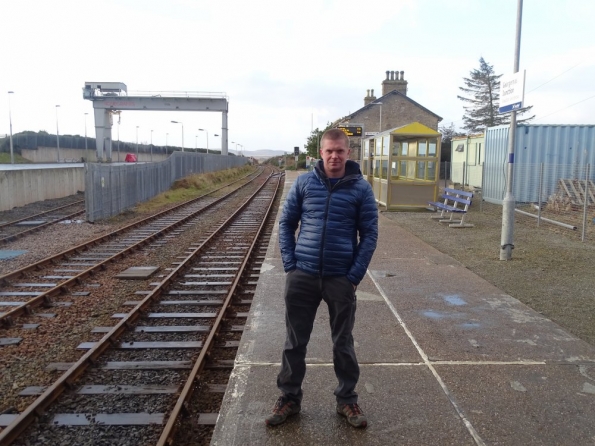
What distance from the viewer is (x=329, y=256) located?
3.42m

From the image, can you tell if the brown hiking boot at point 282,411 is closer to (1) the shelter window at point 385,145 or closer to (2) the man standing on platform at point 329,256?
(2) the man standing on platform at point 329,256

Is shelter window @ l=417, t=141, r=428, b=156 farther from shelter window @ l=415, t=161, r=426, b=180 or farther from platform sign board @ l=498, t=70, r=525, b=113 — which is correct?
platform sign board @ l=498, t=70, r=525, b=113

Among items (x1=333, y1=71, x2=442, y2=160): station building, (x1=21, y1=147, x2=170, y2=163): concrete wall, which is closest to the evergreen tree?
(x1=333, y1=71, x2=442, y2=160): station building

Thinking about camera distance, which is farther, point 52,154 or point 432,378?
point 52,154

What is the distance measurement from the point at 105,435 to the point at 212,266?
598 centimetres

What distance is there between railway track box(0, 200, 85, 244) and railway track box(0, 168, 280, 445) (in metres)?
6.74

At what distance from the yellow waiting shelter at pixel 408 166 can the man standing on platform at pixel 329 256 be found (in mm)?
13795

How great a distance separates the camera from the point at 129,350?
18.1ft

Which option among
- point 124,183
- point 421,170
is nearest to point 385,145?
point 421,170

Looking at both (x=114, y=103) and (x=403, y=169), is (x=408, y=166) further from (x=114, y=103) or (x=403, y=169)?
(x=114, y=103)

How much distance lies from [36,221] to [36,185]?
6.96 metres

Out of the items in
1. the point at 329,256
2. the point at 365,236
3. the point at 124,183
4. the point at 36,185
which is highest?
the point at 365,236

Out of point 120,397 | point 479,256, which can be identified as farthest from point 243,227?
point 120,397

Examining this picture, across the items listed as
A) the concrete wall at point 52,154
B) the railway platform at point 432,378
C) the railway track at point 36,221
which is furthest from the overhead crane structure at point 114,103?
the railway platform at point 432,378
